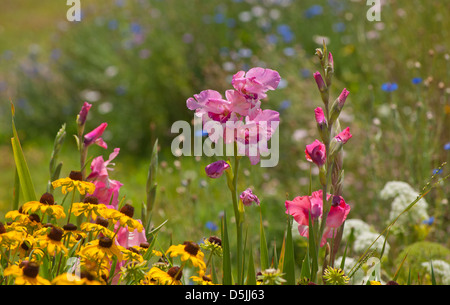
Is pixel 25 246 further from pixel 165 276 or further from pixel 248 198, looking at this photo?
pixel 248 198

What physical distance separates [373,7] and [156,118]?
197 centimetres

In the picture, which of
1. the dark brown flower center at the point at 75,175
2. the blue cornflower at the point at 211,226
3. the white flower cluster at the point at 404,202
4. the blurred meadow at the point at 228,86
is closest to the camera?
the dark brown flower center at the point at 75,175

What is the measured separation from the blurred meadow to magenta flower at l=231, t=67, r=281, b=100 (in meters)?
1.31

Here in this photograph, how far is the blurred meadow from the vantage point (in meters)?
2.96

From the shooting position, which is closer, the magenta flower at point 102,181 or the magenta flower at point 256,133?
the magenta flower at point 256,133

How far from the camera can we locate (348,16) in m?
3.95

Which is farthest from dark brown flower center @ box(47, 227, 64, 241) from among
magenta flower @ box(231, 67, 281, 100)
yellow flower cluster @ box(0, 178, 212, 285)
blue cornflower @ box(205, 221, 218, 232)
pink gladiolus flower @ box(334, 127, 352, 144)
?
blue cornflower @ box(205, 221, 218, 232)

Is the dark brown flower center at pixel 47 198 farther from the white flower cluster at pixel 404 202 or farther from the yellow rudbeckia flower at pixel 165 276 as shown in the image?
the white flower cluster at pixel 404 202

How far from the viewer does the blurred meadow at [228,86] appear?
2.96 meters

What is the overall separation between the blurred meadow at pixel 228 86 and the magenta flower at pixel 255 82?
4.31 ft

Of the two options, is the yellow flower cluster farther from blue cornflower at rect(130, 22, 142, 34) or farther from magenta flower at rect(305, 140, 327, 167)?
blue cornflower at rect(130, 22, 142, 34)

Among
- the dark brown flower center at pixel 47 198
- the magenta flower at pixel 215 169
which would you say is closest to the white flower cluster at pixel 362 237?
A: the magenta flower at pixel 215 169

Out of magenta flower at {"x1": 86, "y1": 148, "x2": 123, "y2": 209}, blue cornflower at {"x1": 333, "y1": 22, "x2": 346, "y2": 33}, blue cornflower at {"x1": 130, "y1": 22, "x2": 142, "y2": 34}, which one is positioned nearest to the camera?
magenta flower at {"x1": 86, "y1": 148, "x2": 123, "y2": 209}

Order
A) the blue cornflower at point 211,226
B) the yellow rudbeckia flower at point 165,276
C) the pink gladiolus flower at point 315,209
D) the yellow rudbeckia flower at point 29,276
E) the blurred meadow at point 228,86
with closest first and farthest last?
the yellow rudbeckia flower at point 29,276 → the yellow rudbeckia flower at point 165,276 → the pink gladiolus flower at point 315,209 → the blue cornflower at point 211,226 → the blurred meadow at point 228,86
